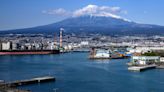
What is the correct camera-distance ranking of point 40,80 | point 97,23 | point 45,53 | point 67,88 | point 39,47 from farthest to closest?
point 97,23, point 39,47, point 45,53, point 40,80, point 67,88

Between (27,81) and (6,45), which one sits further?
(6,45)

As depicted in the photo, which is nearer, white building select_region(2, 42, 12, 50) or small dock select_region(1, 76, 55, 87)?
small dock select_region(1, 76, 55, 87)

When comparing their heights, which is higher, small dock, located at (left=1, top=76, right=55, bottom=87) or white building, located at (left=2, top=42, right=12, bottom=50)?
white building, located at (left=2, top=42, right=12, bottom=50)

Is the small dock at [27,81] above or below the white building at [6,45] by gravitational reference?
below

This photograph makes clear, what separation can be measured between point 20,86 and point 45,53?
12.7 meters

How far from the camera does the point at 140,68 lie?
10164mm

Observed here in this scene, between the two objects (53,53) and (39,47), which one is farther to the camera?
(39,47)

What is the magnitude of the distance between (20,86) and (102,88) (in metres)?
1.51

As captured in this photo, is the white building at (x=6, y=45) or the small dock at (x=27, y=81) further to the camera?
the white building at (x=6, y=45)

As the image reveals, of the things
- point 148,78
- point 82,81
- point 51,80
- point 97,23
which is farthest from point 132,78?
point 97,23

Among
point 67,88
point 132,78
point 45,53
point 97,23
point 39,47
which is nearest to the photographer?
point 67,88

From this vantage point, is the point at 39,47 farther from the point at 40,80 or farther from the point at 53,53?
the point at 40,80

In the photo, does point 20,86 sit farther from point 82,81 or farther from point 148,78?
point 148,78

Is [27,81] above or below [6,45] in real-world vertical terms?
below
